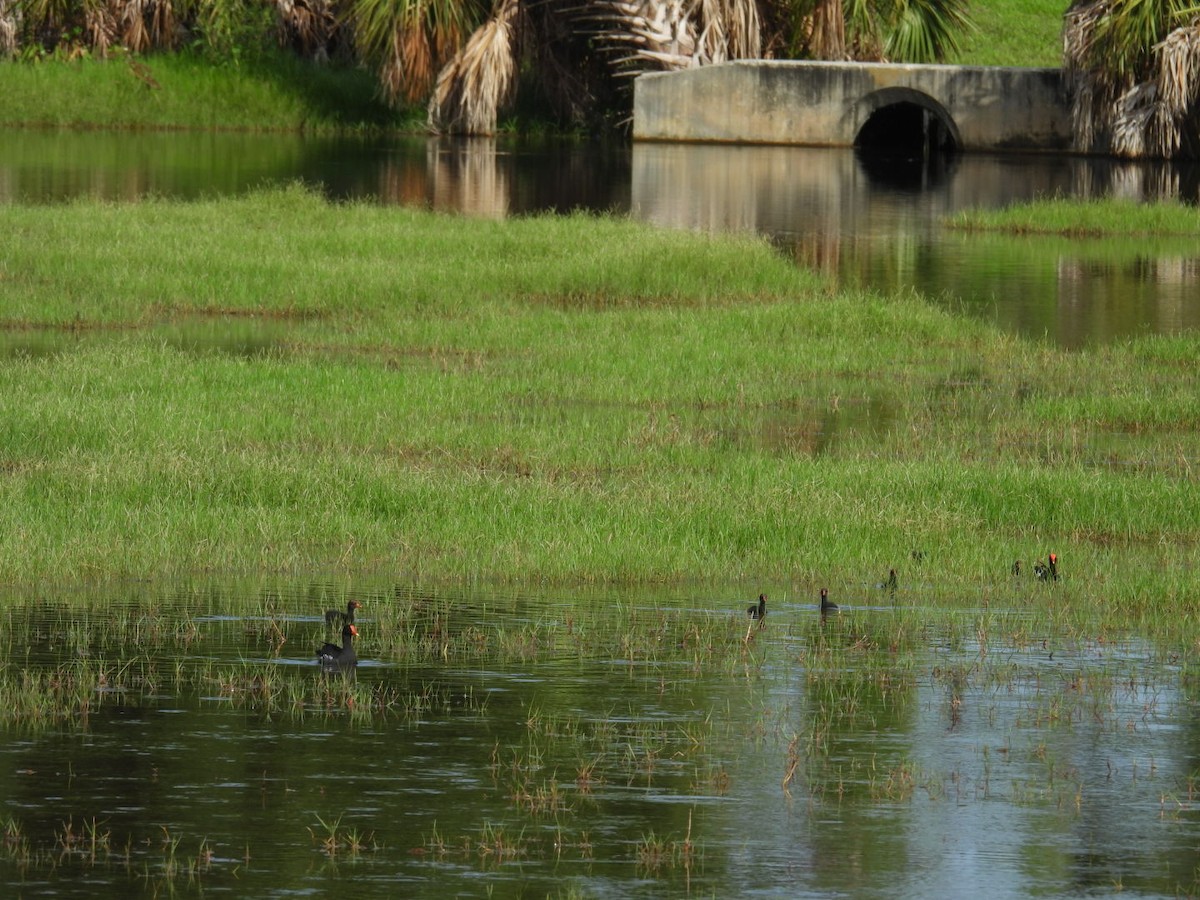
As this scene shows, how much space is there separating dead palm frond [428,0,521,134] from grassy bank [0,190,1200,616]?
20559 mm

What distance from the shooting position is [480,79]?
4888 cm

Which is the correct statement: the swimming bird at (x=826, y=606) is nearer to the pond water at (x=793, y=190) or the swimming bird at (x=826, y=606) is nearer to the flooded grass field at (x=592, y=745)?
the flooded grass field at (x=592, y=745)

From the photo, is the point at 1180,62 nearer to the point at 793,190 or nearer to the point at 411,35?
the point at 793,190

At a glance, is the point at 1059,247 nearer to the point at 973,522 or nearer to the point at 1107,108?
the point at 1107,108

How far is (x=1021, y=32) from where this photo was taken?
202 feet

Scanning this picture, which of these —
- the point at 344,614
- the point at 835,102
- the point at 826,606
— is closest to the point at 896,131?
the point at 835,102

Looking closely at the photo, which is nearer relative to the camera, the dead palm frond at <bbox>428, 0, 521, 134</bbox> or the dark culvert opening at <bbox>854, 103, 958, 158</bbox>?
the dead palm frond at <bbox>428, 0, 521, 134</bbox>

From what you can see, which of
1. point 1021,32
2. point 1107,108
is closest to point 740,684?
point 1107,108

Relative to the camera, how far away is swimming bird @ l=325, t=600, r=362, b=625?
10.2 metres

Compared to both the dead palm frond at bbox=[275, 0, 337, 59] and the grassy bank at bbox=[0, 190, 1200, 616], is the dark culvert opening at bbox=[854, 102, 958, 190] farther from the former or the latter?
the grassy bank at bbox=[0, 190, 1200, 616]

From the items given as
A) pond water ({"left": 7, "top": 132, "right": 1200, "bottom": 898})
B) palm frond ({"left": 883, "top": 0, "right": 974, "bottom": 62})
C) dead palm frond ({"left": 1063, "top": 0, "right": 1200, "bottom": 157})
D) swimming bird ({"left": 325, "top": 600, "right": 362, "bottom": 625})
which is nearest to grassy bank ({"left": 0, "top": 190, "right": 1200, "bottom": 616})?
pond water ({"left": 7, "top": 132, "right": 1200, "bottom": 898})

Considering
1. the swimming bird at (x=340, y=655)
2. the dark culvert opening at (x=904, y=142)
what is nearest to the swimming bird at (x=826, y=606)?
the swimming bird at (x=340, y=655)

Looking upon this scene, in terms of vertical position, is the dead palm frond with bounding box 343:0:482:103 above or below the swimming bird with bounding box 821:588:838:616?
above

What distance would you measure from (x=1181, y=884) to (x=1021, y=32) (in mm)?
56126
